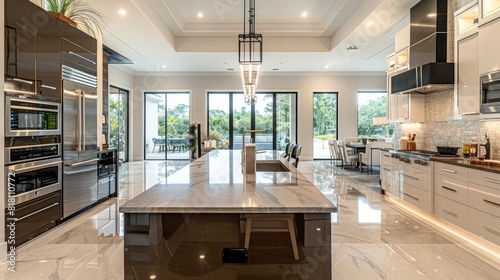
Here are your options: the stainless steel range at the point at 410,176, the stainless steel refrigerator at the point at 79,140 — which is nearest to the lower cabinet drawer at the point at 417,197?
the stainless steel range at the point at 410,176

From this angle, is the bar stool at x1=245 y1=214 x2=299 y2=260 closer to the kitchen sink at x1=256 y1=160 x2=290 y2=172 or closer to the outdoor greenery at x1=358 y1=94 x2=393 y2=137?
the kitchen sink at x1=256 y1=160 x2=290 y2=172

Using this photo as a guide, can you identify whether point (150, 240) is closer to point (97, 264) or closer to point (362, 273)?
point (97, 264)

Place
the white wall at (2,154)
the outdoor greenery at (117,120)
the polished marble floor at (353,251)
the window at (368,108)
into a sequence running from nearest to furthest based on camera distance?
the polished marble floor at (353,251)
the white wall at (2,154)
the outdoor greenery at (117,120)
the window at (368,108)

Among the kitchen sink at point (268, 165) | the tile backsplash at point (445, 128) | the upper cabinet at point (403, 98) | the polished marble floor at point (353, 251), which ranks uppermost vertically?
the upper cabinet at point (403, 98)

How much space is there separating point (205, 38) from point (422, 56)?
5.30 meters

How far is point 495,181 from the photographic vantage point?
2.54 metres

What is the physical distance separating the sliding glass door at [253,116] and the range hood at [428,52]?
20.3ft

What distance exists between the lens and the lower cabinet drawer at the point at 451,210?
9.75 feet

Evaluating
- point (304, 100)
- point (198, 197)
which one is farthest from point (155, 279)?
point (304, 100)

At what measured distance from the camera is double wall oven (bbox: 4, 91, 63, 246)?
2648 millimetres

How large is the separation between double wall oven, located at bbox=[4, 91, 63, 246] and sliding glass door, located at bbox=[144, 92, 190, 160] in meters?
7.10

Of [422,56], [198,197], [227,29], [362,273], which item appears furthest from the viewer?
[227,29]

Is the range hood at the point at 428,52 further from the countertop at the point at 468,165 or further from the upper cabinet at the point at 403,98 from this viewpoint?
the countertop at the point at 468,165

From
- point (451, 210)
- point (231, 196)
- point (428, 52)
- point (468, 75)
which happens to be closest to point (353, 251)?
point (451, 210)
